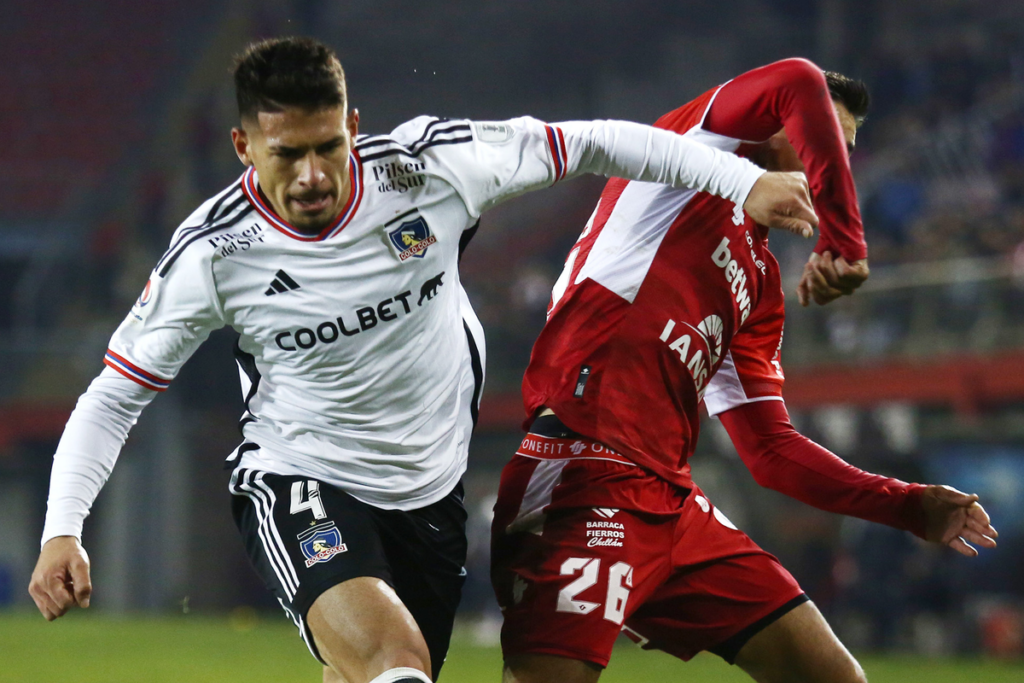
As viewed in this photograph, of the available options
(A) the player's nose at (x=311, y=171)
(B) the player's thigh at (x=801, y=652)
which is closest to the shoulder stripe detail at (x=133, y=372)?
(A) the player's nose at (x=311, y=171)

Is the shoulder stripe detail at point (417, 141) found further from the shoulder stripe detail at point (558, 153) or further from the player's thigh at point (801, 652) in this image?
the player's thigh at point (801, 652)

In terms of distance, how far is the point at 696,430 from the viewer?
3574 millimetres

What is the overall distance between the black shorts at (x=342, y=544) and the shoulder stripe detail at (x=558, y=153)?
35.3 inches

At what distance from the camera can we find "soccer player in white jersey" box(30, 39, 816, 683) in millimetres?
2832

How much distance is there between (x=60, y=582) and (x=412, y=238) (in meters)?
1.13

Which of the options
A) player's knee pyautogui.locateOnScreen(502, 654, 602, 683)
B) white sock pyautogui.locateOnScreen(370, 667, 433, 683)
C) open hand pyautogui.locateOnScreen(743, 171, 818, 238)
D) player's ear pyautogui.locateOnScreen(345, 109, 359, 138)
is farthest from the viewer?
player's knee pyautogui.locateOnScreen(502, 654, 602, 683)

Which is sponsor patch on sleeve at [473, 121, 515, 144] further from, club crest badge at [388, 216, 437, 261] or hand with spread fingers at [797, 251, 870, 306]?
hand with spread fingers at [797, 251, 870, 306]

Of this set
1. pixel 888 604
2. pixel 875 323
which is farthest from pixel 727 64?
pixel 888 604

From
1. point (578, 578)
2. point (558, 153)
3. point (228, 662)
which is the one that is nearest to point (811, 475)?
point (578, 578)

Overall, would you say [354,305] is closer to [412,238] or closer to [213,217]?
[412,238]

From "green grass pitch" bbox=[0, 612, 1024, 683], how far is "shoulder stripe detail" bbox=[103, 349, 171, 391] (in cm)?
582

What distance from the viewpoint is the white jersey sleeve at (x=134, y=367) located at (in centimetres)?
289

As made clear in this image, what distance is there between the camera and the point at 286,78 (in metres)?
2.82

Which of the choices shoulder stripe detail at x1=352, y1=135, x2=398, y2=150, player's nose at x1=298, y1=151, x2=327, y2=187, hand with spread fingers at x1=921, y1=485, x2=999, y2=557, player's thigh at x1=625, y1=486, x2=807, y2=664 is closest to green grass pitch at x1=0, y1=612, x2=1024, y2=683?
player's thigh at x1=625, y1=486, x2=807, y2=664
